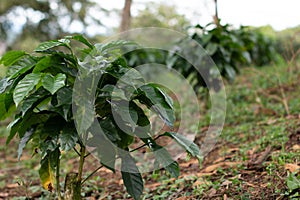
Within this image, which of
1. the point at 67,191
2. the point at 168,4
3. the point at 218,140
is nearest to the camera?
the point at 67,191

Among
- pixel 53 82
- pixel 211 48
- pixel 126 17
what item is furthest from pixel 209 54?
Result: pixel 53 82

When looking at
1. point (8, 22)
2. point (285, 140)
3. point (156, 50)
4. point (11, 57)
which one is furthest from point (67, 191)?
point (8, 22)

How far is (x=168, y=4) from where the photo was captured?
40.7 ft

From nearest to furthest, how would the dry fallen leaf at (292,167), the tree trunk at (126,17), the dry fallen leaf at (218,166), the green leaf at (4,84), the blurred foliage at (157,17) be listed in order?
the green leaf at (4,84) → the dry fallen leaf at (292,167) → the dry fallen leaf at (218,166) → the tree trunk at (126,17) → the blurred foliage at (157,17)

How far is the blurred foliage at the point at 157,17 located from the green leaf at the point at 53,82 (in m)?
9.09

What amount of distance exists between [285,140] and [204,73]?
2034 mm

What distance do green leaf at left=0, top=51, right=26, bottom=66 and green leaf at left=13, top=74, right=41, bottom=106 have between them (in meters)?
0.22

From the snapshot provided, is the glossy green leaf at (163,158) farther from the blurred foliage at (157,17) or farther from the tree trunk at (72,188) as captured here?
the blurred foliage at (157,17)

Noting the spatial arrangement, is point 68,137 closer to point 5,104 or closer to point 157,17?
point 5,104

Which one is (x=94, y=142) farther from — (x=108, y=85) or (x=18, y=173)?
(x=18, y=173)

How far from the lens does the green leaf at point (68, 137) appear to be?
5.33 feet

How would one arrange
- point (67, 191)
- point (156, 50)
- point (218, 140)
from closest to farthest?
point (67, 191)
point (218, 140)
point (156, 50)

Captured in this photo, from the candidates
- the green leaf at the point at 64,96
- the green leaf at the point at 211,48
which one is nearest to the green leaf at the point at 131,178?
the green leaf at the point at 64,96

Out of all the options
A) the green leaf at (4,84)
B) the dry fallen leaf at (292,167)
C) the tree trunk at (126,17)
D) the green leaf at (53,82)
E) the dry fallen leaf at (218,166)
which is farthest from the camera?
the tree trunk at (126,17)
